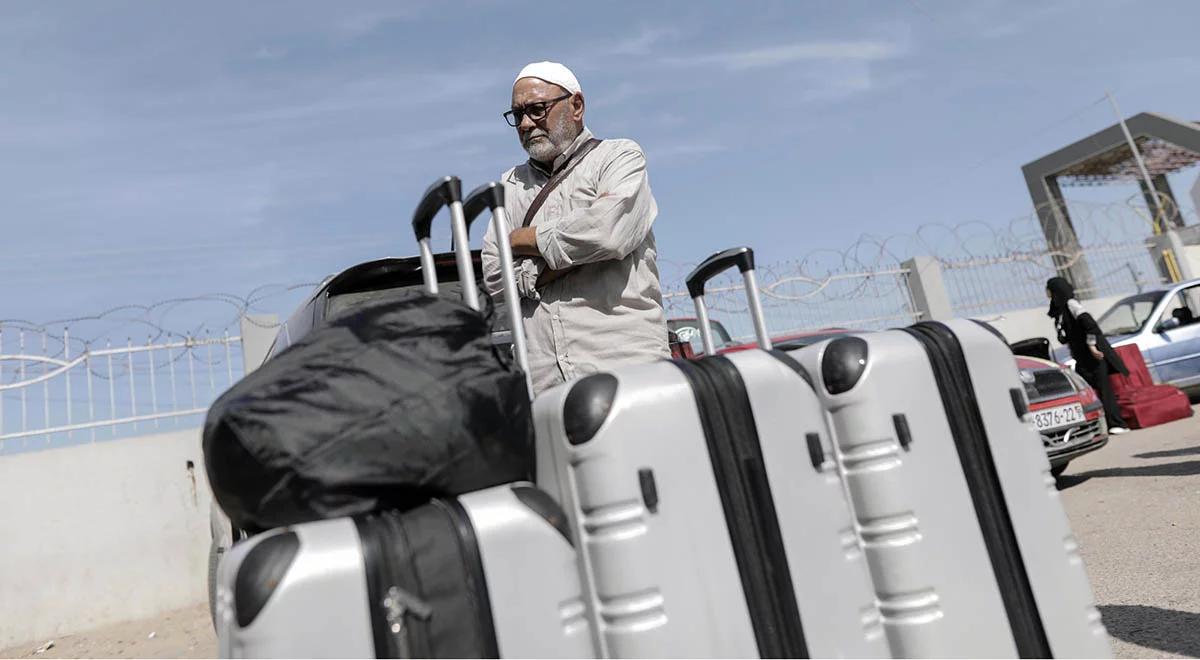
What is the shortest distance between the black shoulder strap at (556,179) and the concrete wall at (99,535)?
6291 millimetres

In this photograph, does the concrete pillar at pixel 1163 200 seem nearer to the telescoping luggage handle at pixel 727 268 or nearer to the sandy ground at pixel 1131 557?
the sandy ground at pixel 1131 557

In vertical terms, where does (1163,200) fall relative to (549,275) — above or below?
above

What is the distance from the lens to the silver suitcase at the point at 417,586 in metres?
1.19

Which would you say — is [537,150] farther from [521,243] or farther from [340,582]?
[340,582]

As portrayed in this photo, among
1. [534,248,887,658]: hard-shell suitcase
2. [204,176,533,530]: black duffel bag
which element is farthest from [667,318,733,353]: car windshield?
[204,176,533,530]: black duffel bag

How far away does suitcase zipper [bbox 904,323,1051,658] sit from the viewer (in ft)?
5.14

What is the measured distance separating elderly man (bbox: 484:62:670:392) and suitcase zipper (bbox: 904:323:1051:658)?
0.76m

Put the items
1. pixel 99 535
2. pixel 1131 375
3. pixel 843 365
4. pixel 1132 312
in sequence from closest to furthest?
1. pixel 843 365
2. pixel 99 535
3. pixel 1131 375
4. pixel 1132 312

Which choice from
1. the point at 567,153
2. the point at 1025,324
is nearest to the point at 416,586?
the point at 567,153

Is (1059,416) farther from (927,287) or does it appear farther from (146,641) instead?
(927,287)

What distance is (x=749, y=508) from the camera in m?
1.47

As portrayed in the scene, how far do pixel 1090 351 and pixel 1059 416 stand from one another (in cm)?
284

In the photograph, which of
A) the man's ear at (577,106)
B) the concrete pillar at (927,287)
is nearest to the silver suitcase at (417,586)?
the man's ear at (577,106)

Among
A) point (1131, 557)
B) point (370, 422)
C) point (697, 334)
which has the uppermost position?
point (697, 334)
